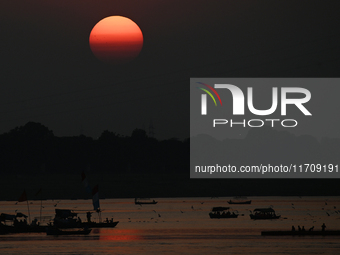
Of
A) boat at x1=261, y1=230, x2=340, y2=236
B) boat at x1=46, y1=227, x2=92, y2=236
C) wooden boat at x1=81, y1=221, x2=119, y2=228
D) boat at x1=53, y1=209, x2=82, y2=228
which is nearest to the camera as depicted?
boat at x1=261, y1=230, x2=340, y2=236

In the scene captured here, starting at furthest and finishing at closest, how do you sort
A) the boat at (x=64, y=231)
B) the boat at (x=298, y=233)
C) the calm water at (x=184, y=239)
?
1. the boat at (x=64, y=231)
2. the boat at (x=298, y=233)
3. the calm water at (x=184, y=239)

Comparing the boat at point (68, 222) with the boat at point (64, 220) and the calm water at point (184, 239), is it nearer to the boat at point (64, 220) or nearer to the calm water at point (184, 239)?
the boat at point (64, 220)

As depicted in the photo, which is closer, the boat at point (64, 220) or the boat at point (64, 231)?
the boat at point (64, 231)

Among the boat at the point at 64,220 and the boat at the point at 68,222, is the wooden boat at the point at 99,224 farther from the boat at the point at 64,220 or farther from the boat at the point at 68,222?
the boat at the point at 64,220

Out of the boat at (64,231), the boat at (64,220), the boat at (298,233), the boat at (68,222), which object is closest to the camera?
the boat at (298,233)

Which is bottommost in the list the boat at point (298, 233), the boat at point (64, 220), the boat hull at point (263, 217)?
the boat hull at point (263, 217)

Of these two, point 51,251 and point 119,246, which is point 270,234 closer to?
point 119,246

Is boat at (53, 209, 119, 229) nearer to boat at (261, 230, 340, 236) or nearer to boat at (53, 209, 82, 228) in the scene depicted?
boat at (53, 209, 82, 228)

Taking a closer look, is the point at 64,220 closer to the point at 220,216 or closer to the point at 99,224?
the point at 99,224

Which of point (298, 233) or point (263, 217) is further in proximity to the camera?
point (263, 217)

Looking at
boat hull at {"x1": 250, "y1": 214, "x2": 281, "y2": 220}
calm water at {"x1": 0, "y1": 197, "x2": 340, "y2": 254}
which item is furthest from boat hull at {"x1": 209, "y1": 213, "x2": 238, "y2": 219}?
boat hull at {"x1": 250, "y1": 214, "x2": 281, "y2": 220}

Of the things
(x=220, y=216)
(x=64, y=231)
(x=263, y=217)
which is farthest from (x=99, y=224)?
(x=263, y=217)

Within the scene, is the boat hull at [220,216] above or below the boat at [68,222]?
below

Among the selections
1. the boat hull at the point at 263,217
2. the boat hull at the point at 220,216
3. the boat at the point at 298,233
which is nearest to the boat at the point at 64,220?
the boat at the point at 298,233
